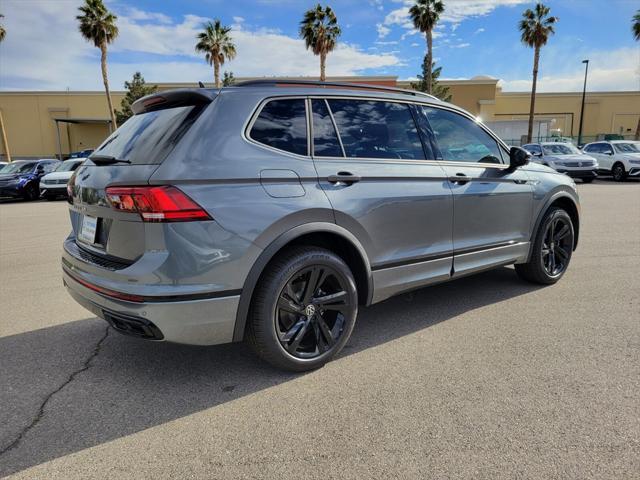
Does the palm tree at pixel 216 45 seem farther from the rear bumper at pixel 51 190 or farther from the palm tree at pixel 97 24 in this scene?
the rear bumper at pixel 51 190

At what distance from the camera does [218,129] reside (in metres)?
2.83

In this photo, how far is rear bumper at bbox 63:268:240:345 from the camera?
2646mm

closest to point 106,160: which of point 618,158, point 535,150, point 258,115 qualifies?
point 258,115

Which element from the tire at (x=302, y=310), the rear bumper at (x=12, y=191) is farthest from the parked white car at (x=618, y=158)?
the rear bumper at (x=12, y=191)

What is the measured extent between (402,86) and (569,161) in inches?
1071

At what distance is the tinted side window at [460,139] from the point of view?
4082mm

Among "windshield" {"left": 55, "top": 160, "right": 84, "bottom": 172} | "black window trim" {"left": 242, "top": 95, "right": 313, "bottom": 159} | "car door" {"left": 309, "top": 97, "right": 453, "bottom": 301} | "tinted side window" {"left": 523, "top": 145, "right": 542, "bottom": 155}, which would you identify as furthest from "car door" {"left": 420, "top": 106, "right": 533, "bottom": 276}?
"tinted side window" {"left": 523, "top": 145, "right": 542, "bottom": 155}

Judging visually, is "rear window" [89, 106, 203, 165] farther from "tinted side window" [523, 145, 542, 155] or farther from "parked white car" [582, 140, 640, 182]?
"parked white car" [582, 140, 640, 182]

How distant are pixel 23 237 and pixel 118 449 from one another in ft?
25.9

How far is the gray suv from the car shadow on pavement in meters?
0.41

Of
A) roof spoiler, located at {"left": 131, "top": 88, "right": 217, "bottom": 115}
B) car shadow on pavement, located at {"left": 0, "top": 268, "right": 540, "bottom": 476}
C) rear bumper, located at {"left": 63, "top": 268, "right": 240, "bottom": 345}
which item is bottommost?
car shadow on pavement, located at {"left": 0, "top": 268, "right": 540, "bottom": 476}

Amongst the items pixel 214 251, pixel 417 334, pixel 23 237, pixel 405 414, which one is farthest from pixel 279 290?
pixel 23 237

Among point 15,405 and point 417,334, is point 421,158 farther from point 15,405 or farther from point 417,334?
point 15,405

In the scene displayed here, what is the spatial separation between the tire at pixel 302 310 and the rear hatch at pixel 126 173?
78 cm
